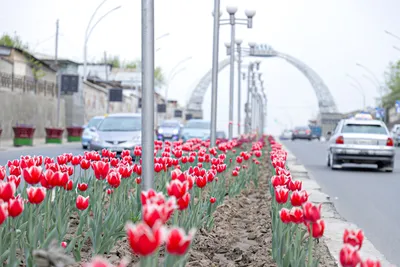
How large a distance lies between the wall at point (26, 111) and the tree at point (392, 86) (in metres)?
55.6

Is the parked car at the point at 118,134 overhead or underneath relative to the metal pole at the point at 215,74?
underneath

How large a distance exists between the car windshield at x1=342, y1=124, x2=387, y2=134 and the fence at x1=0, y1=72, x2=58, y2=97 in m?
24.6

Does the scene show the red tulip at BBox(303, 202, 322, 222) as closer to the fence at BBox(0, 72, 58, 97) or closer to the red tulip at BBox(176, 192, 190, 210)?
the red tulip at BBox(176, 192, 190, 210)

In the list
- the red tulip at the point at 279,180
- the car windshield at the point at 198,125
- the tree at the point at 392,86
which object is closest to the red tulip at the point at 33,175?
the red tulip at the point at 279,180

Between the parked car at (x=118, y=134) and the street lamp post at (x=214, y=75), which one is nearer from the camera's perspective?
the street lamp post at (x=214, y=75)

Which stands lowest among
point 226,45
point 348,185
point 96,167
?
point 348,185

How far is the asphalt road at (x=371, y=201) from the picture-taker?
8.64m

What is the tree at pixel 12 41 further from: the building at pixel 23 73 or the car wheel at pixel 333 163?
the car wheel at pixel 333 163

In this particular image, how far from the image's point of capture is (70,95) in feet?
200

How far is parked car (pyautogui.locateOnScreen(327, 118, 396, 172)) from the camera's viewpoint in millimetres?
21875

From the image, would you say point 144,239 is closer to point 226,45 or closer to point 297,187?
point 297,187

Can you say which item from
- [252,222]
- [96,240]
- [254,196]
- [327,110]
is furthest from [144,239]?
[327,110]

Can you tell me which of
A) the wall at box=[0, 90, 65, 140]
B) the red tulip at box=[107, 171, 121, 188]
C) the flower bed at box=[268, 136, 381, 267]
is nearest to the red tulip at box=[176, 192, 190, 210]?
the flower bed at box=[268, 136, 381, 267]

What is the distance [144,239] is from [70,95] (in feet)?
196
